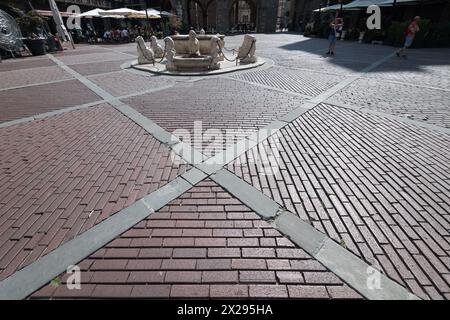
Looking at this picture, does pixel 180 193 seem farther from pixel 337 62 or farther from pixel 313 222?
pixel 337 62

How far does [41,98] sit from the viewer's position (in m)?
7.12

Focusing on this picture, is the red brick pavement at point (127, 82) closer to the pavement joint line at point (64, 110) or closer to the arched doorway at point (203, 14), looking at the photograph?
the pavement joint line at point (64, 110)

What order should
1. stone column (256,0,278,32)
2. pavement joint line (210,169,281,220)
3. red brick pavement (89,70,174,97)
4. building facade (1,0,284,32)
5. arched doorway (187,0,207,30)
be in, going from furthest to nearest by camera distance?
arched doorway (187,0,207,30) < stone column (256,0,278,32) < building facade (1,0,284,32) < red brick pavement (89,70,174,97) < pavement joint line (210,169,281,220)

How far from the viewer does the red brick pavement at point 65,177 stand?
2.52 metres

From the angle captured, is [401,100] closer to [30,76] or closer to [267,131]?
[267,131]

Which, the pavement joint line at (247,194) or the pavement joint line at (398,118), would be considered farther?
the pavement joint line at (398,118)

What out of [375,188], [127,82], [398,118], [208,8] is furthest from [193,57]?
[208,8]

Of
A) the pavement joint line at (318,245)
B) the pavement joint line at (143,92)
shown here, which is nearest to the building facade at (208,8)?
the pavement joint line at (143,92)

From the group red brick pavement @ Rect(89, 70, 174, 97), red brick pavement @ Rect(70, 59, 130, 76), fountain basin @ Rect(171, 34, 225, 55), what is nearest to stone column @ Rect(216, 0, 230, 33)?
red brick pavement @ Rect(70, 59, 130, 76)

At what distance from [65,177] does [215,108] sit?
3.70m

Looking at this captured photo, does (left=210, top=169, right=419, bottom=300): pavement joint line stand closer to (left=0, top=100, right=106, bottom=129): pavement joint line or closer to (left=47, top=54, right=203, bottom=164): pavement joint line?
(left=47, top=54, right=203, bottom=164): pavement joint line

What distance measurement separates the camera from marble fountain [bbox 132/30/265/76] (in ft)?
32.4

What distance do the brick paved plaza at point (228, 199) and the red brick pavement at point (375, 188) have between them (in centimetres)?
2

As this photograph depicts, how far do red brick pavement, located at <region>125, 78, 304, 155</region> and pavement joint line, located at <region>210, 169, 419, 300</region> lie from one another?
1.29m
